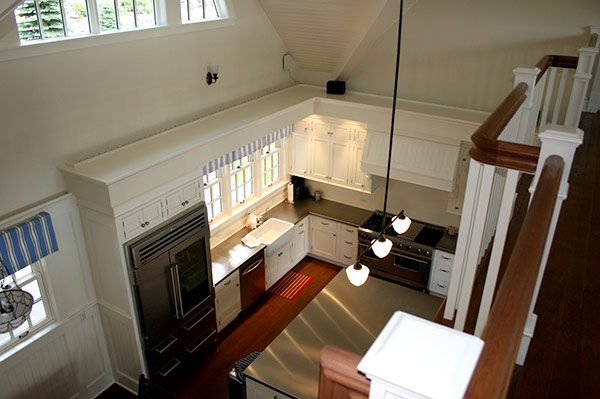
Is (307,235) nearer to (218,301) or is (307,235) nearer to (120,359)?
(218,301)

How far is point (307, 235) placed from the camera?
269 inches

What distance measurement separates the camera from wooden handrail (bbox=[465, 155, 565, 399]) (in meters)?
0.67

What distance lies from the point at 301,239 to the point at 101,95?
3.54 metres

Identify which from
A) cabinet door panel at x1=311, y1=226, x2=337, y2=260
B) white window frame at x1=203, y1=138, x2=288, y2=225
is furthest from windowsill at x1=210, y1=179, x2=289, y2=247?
cabinet door panel at x1=311, y1=226, x2=337, y2=260

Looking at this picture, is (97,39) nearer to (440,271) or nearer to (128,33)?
(128,33)

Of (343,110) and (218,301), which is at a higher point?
(343,110)

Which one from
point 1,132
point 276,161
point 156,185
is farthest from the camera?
point 276,161

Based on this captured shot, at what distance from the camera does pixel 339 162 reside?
21.1ft

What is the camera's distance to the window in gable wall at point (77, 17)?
3.40 m

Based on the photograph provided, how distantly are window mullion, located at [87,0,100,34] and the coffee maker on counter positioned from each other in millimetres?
3699

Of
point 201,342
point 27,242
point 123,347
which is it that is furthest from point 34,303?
point 201,342

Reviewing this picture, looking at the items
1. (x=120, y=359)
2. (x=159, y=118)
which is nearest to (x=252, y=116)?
(x=159, y=118)

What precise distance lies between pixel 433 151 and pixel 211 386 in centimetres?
353

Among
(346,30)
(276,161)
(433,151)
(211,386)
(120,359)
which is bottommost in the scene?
(211,386)
